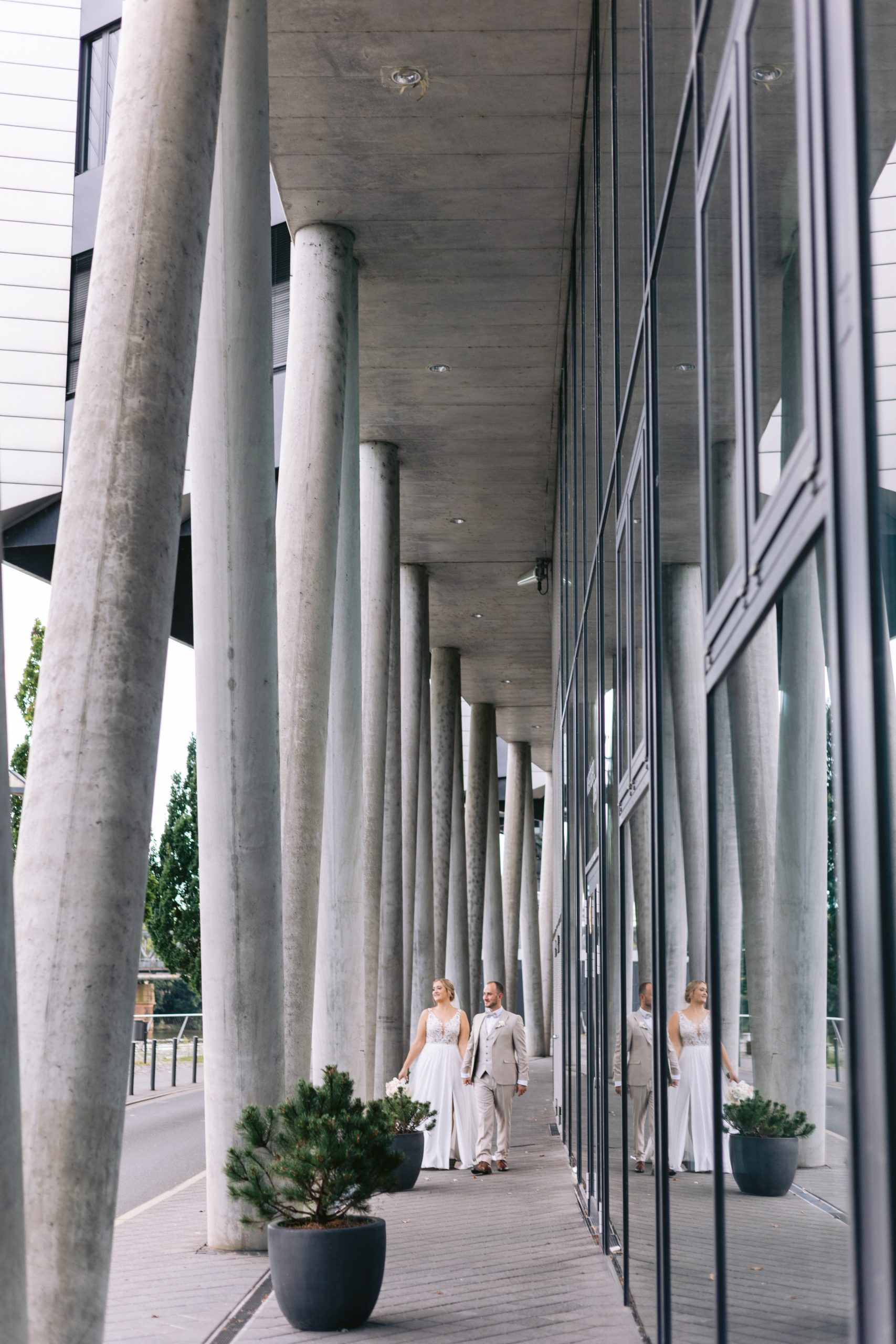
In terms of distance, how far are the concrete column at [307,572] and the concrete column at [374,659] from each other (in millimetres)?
4155

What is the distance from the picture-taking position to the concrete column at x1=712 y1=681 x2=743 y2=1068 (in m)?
3.84

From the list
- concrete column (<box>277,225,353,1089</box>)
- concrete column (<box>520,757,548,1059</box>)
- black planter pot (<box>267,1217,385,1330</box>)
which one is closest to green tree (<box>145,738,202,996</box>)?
concrete column (<box>520,757,548,1059</box>)

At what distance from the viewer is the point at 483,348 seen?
17.9 metres

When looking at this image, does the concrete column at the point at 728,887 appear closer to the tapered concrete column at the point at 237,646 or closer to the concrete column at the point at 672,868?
the concrete column at the point at 672,868

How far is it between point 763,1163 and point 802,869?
93cm

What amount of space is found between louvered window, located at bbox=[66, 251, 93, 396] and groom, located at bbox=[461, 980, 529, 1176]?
12.4 metres

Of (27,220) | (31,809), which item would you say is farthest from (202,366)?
(27,220)

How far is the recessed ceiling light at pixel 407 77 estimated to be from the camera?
12.5 m

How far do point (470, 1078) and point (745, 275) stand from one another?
11993 mm

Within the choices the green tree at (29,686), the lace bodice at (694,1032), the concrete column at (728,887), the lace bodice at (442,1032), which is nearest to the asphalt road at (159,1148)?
the lace bodice at (442,1032)

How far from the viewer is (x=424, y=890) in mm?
26812

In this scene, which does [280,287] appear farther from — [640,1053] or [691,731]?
[691,731]

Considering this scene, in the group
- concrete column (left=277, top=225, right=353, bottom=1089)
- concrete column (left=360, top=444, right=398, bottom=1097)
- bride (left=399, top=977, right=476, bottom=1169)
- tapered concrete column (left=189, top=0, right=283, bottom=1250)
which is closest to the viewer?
tapered concrete column (left=189, top=0, right=283, bottom=1250)

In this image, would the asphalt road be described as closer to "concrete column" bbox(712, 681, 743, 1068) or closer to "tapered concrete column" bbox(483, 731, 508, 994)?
"concrete column" bbox(712, 681, 743, 1068)
